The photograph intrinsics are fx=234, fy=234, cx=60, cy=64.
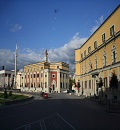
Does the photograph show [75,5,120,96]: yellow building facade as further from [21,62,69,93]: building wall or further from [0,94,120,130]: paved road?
[21,62,69,93]: building wall

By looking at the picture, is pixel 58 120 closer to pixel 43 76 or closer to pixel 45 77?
pixel 45 77

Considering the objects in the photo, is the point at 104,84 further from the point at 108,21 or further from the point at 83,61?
the point at 83,61

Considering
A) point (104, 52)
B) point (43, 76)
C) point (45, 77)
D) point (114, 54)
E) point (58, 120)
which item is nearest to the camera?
point (58, 120)

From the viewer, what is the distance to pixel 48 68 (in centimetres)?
11006

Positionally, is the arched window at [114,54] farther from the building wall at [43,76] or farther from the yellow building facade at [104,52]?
the building wall at [43,76]

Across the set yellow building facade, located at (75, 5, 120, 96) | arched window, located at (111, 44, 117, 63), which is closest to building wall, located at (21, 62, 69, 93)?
yellow building facade, located at (75, 5, 120, 96)

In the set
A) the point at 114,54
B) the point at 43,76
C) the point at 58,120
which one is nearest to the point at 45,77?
the point at 43,76

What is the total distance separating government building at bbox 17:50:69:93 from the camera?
107562 millimetres

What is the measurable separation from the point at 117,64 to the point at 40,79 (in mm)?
74408

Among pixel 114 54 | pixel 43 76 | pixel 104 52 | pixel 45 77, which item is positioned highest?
pixel 104 52

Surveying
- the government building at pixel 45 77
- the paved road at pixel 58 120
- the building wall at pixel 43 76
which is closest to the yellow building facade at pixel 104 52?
the paved road at pixel 58 120

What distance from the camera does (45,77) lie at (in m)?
109

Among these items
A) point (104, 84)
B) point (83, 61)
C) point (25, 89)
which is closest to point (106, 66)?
point (104, 84)

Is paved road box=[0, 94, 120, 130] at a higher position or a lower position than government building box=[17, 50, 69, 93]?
lower
